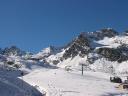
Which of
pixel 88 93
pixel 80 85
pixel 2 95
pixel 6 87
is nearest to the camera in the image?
pixel 2 95

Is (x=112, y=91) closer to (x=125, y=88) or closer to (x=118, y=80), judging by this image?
(x=125, y=88)

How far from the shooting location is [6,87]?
50.5 m

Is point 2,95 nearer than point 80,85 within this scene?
Yes

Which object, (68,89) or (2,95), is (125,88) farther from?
(2,95)

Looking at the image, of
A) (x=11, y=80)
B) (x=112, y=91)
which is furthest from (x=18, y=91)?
(x=112, y=91)

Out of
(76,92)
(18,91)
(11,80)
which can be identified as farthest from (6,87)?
(76,92)

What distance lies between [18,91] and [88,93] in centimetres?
1641

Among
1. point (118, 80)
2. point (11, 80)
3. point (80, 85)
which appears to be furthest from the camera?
point (118, 80)

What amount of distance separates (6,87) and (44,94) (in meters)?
9.75

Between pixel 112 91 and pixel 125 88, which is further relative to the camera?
pixel 125 88

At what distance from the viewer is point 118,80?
305 ft

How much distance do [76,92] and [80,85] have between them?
1091 cm

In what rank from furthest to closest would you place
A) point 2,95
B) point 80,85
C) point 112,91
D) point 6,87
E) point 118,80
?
point 118,80 < point 80,85 < point 112,91 < point 6,87 < point 2,95

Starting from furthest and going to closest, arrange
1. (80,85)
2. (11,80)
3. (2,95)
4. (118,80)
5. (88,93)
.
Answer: (118,80), (80,85), (88,93), (11,80), (2,95)
